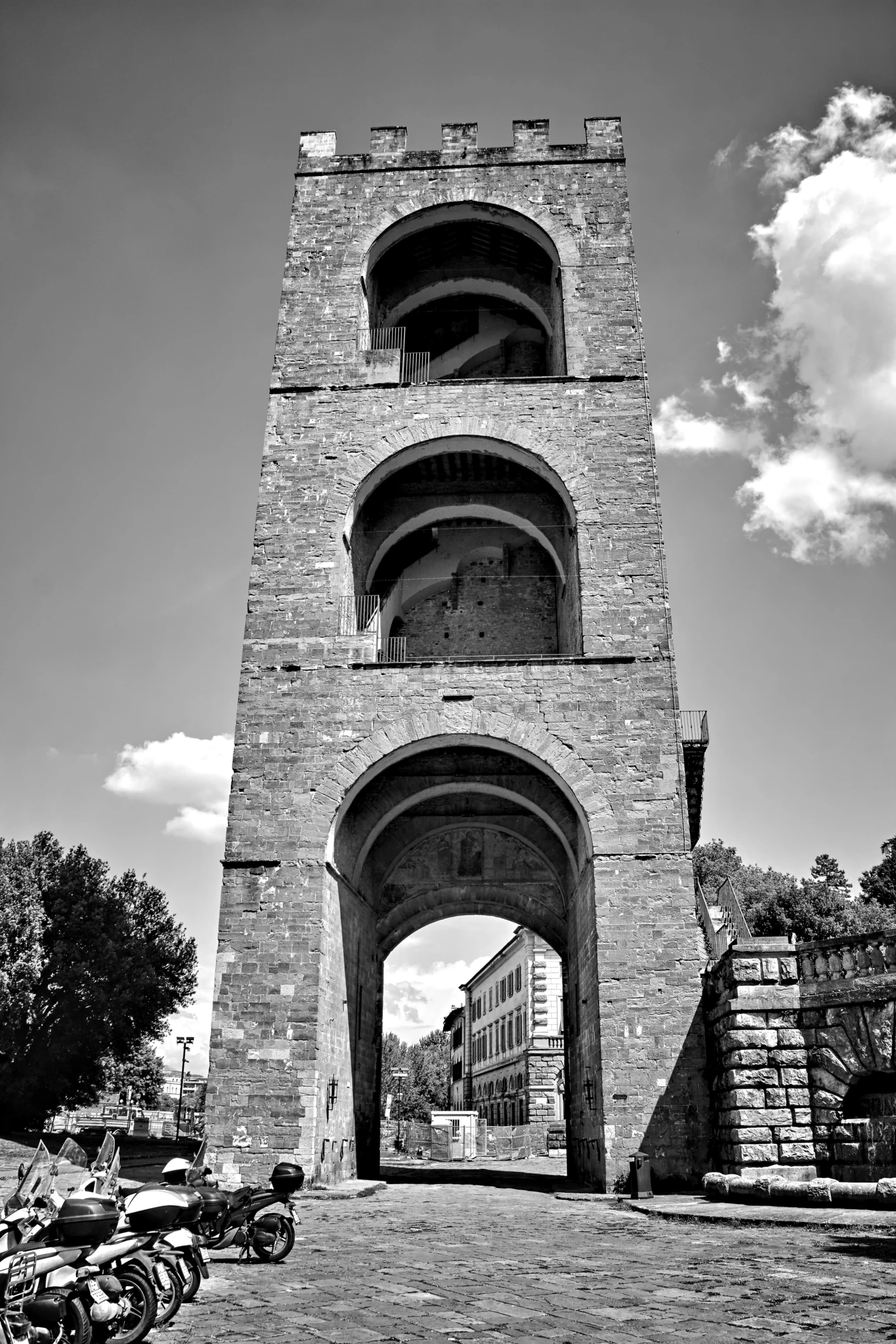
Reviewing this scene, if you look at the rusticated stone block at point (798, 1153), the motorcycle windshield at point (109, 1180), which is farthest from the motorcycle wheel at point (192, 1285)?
the rusticated stone block at point (798, 1153)

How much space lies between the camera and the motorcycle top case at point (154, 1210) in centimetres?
640

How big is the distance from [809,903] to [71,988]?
89.8 ft

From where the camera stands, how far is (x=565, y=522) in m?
18.5

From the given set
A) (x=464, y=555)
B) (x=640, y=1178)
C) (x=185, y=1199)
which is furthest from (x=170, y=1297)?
(x=464, y=555)

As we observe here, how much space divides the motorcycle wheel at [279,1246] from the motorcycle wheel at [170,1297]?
2.16 metres

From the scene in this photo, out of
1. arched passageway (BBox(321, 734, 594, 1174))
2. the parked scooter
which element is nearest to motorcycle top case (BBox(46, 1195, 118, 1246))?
the parked scooter

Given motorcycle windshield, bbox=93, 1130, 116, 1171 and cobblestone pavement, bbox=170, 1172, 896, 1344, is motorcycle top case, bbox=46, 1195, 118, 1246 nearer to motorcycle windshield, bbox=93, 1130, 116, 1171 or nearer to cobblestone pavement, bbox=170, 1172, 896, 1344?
cobblestone pavement, bbox=170, 1172, 896, 1344

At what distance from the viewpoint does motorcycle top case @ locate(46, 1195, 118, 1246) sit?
5.41m

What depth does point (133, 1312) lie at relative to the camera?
214 inches

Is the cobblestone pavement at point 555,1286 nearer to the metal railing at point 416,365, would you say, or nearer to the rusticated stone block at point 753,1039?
the rusticated stone block at point 753,1039

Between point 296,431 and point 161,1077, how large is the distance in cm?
3139

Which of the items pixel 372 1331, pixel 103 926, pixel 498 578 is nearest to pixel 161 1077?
pixel 103 926

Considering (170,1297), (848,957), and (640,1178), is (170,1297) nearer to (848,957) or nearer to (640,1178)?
(640,1178)

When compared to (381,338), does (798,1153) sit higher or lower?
lower
